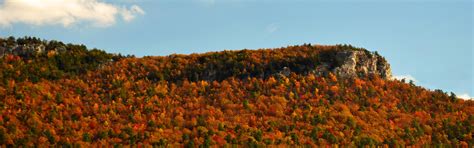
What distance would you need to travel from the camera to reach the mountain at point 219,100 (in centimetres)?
3831

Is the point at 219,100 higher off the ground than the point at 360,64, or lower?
lower

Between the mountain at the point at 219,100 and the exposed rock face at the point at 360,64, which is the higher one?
the exposed rock face at the point at 360,64

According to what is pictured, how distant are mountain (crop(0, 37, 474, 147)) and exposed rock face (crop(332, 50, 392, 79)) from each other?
13 cm

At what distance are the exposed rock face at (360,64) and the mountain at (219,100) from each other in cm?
13

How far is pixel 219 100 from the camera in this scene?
47.2m

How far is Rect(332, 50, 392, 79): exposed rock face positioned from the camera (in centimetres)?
5494

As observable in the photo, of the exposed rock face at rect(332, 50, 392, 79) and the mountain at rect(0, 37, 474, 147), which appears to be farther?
the exposed rock face at rect(332, 50, 392, 79)

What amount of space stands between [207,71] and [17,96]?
717 inches

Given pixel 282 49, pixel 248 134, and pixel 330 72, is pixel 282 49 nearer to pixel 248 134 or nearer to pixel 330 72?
pixel 330 72

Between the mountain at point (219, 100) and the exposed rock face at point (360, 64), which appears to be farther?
the exposed rock face at point (360, 64)

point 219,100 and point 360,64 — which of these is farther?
point 360,64

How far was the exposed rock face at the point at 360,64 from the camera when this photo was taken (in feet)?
180

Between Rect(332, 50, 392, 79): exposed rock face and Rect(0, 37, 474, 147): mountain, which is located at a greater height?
Rect(332, 50, 392, 79): exposed rock face

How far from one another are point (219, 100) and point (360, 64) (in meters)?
17.5
